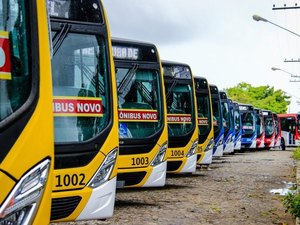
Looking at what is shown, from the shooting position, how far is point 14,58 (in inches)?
159

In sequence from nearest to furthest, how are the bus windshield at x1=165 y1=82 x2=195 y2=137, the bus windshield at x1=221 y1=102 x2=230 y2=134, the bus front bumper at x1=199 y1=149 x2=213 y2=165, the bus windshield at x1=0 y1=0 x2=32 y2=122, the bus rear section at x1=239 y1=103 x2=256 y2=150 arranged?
the bus windshield at x1=0 y1=0 x2=32 y2=122 → the bus windshield at x1=165 y1=82 x2=195 y2=137 → the bus front bumper at x1=199 y1=149 x2=213 y2=165 → the bus windshield at x1=221 y1=102 x2=230 y2=134 → the bus rear section at x1=239 y1=103 x2=256 y2=150

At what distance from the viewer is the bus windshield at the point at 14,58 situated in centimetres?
389

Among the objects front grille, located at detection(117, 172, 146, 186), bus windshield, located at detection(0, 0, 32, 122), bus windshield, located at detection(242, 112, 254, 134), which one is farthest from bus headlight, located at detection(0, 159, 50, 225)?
bus windshield, located at detection(242, 112, 254, 134)

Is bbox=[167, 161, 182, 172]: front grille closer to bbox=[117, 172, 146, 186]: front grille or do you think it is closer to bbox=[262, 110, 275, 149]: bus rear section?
bbox=[117, 172, 146, 186]: front grille

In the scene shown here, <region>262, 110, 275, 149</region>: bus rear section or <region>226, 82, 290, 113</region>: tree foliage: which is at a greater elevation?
<region>226, 82, 290, 113</region>: tree foliage

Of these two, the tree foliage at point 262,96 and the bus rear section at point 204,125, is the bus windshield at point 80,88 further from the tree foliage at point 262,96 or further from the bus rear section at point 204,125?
the tree foliage at point 262,96

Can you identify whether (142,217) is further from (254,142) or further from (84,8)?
(254,142)

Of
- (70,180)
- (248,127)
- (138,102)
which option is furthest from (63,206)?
(248,127)

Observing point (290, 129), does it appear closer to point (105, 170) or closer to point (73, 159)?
point (105, 170)

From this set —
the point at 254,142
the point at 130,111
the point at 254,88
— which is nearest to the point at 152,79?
the point at 130,111

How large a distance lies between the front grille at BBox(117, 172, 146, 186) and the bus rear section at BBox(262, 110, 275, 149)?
1294 inches

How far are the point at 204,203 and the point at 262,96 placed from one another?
89887 mm

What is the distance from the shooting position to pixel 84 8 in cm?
722

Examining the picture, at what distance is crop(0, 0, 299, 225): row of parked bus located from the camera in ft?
12.4
